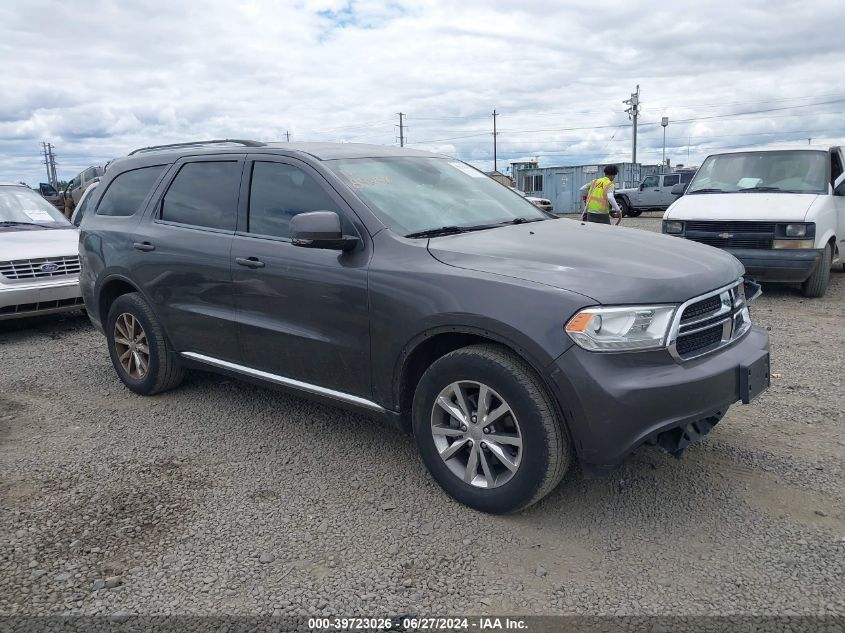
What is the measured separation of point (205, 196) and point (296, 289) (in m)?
1.23

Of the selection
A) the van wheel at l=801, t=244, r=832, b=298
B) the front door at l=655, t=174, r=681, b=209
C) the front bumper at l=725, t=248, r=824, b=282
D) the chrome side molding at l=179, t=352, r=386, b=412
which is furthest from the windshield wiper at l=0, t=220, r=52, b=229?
the front door at l=655, t=174, r=681, b=209

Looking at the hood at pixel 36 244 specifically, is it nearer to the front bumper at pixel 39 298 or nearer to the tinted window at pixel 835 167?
the front bumper at pixel 39 298

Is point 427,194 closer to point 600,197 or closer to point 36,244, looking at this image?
point 36,244

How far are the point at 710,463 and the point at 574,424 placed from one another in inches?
51.6

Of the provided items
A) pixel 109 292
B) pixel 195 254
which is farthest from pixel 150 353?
pixel 195 254

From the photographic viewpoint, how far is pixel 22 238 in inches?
299

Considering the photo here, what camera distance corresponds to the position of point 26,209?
8445 millimetres

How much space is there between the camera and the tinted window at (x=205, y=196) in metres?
4.29

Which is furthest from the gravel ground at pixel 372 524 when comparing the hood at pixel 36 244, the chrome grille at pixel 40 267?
the hood at pixel 36 244

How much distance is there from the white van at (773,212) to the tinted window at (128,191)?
6.26 meters

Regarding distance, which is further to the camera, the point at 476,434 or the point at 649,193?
the point at 649,193

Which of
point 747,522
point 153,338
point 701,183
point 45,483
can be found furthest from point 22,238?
point 701,183

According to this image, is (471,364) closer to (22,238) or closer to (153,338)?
(153,338)

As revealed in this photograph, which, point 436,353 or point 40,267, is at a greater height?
point 40,267
